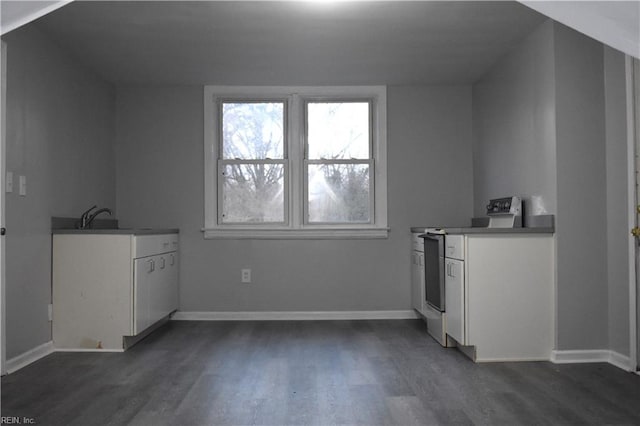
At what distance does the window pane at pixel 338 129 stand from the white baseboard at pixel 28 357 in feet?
9.00

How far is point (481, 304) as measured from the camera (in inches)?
130

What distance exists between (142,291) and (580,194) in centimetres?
306

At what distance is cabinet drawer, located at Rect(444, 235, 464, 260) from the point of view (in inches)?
132

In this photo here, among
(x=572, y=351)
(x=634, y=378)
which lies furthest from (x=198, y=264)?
(x=634, y=378)

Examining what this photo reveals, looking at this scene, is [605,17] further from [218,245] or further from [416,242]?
[218,245]

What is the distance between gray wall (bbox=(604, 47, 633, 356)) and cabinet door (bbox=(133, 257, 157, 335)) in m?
3.14

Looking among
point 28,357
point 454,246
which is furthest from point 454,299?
point 28,357

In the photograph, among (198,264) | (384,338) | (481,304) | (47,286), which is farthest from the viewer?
(198,264)

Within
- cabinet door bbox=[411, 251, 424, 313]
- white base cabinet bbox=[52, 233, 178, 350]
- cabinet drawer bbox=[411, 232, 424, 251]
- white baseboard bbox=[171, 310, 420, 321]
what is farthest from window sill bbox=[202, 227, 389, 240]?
white base cabinet bbox=[52, 233, 178, 350]

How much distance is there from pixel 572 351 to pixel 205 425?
2329 millimetres

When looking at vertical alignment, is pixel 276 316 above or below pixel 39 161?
below

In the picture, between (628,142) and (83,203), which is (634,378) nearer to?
(628,142)

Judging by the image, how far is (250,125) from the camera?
4.96m

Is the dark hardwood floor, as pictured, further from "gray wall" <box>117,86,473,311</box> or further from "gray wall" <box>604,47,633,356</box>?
"gray wall" <box>117,86,473,311</box>
